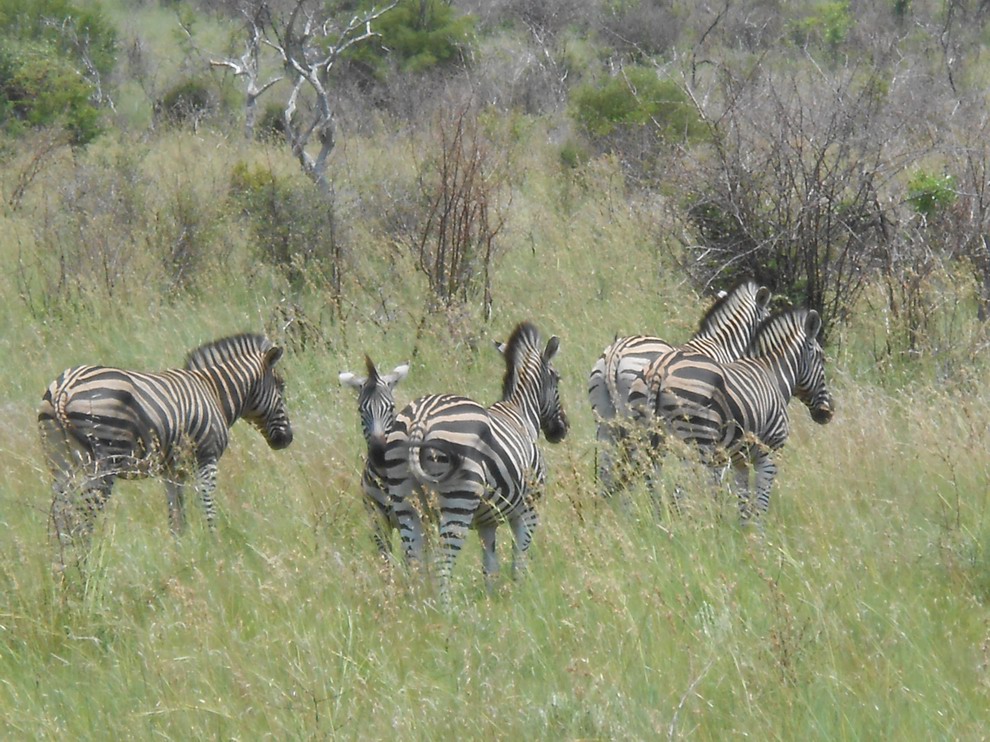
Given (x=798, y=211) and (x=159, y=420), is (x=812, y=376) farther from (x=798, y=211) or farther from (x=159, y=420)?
(x=159, y=420)

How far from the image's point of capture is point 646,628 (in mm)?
4555

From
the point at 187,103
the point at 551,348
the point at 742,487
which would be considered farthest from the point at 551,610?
the point at 187,103

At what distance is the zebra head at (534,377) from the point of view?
6113 mm

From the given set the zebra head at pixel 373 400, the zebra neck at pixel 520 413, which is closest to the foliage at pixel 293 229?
the zebra head at pixel 373 400

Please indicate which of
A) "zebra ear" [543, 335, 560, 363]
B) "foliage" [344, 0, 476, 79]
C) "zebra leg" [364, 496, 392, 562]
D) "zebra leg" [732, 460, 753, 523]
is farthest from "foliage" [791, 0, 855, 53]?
"zebra leg" [364, 496, 392, 562]

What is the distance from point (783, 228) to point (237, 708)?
6.47 m

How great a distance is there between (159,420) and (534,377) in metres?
1.86

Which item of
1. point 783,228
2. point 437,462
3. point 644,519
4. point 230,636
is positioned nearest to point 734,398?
point 644,519

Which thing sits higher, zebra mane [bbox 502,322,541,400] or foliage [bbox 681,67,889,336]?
foliage [bbox 681,67,889,336]

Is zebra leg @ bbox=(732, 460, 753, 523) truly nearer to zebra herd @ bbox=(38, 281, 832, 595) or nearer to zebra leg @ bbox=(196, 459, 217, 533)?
zebra herd @ bbox=(38, 281, 832, 595)

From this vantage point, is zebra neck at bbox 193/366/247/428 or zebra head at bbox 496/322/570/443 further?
zebra neck at bbox 193/366/247/428

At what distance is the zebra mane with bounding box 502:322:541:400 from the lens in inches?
241

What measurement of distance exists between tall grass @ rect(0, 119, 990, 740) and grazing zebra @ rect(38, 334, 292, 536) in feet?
0.69

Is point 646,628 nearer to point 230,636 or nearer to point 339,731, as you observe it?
point 339,731
